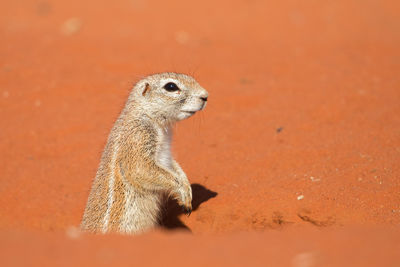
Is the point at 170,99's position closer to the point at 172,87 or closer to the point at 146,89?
the point at 172,87

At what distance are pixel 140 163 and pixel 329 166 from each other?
2.43 m

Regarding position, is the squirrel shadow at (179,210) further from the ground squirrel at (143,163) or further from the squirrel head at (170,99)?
the squirrel head at (170,99)

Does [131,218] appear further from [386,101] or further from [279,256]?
[386,101]

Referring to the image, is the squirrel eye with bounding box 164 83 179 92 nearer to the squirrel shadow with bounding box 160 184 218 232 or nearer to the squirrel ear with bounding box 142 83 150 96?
the squirrel ear with bounding box 142 83 150 96

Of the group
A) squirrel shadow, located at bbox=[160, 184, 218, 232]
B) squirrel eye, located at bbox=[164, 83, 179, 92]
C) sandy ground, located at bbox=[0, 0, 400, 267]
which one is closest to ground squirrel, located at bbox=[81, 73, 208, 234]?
squirrel eye, located at bbox=[164, 83, 179, 92]

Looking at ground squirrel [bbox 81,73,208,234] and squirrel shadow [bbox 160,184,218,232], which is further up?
ground squirrel [bbox 81,73,208,234]

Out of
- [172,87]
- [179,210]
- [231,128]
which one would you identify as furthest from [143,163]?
[231,128]

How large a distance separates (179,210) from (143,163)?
4.33 feet

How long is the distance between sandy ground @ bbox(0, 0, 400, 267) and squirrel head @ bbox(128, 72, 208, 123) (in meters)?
1.22

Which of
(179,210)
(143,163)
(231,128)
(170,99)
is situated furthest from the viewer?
(231,128)

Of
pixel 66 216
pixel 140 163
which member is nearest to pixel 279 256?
pixel 140 163

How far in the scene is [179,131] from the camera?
7945 millimetres

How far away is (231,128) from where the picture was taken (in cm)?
777

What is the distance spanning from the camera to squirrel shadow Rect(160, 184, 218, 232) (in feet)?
20.2
